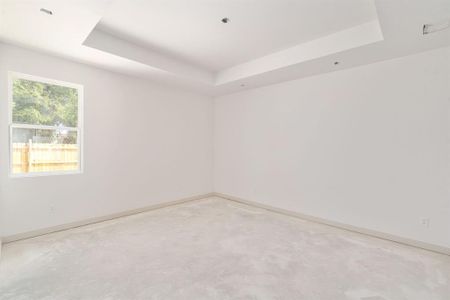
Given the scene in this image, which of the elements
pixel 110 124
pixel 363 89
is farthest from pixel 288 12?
pixel 110 124

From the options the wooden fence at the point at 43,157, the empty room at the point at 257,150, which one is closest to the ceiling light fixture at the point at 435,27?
the empty room at the point at 257,150

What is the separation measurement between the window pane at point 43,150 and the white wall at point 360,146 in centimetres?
337

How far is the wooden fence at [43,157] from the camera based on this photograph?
9.99ft

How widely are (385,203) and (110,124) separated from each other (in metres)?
4.68

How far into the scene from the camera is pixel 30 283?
2.05 m

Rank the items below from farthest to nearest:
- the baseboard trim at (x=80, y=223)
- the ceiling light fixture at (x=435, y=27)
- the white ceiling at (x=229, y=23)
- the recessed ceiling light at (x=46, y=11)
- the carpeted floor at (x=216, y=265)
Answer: the baseboard trim at (x=80, y=223) → the white ceiling at (x=229, y=23) → the ceiling light fixture at (x=435, y=27) → the recessed ceiling light at (x=46, y=11) → the carpeted floor at (x=216, y=265)

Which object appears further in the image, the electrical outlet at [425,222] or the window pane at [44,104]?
the window pane at [44,104]

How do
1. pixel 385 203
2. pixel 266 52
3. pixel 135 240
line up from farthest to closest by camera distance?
pixel 266 52
pixel 385 203
pixel 135 240

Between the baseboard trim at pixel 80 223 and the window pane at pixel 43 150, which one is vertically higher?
the window pane at pixel 43 150

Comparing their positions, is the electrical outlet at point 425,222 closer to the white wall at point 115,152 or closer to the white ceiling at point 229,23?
the white ceiling at point 229,23

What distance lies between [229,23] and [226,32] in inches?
9.0

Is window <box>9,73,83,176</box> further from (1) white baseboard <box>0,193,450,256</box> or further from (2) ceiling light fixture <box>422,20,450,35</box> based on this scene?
(2) ceiling light fixture <box>422,20,450,35</box>

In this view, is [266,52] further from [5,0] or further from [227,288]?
[227,288]

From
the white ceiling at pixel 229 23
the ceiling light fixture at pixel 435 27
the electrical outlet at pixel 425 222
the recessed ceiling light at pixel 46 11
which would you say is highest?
the white ceiling at pixel 229 23
